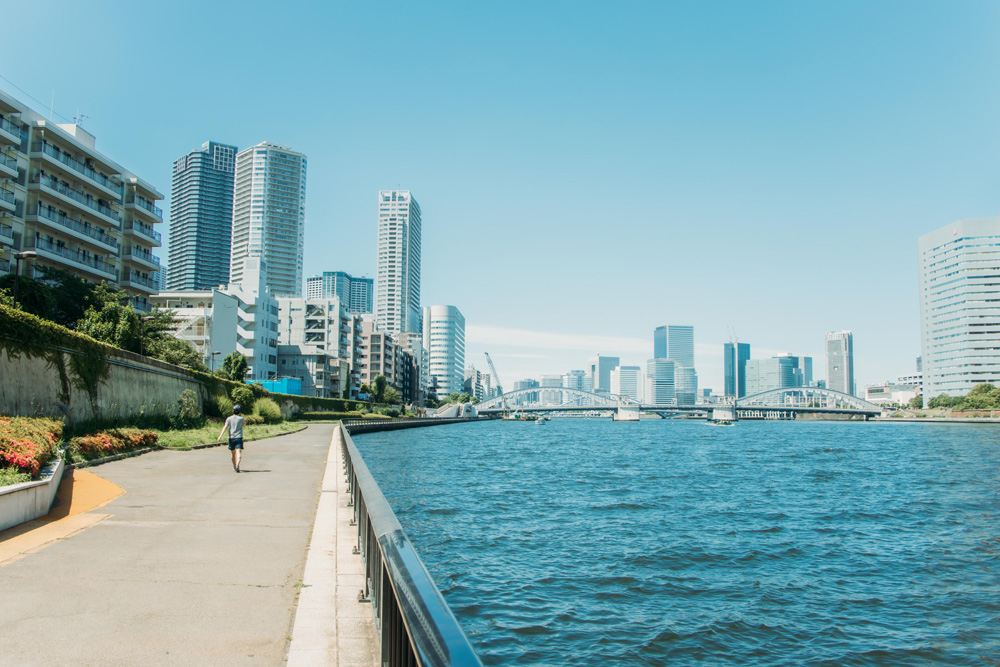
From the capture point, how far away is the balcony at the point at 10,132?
176 feet

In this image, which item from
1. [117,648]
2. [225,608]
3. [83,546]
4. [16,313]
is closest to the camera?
[117,648]

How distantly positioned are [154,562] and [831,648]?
36.1 feet

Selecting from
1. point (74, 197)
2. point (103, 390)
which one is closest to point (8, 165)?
point (74, 197)

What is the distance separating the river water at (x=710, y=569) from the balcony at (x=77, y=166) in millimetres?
48199

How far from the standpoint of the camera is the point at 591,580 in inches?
589

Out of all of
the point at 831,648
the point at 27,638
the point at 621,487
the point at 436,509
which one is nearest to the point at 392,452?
the point at 621,487

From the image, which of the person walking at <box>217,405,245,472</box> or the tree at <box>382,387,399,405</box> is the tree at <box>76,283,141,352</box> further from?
the tree at <box>382,387,399,405</box>

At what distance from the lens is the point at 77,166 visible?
63.5 metres

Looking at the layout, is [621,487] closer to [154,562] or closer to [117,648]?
[154,562]

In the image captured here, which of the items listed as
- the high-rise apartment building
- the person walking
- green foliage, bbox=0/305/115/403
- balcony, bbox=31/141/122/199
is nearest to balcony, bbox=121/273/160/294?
the high-rise apartment building

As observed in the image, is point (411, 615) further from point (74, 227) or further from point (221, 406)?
point (74, 227)

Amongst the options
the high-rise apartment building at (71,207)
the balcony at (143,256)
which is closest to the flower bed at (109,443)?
the high-rise apartment building at (71,207)

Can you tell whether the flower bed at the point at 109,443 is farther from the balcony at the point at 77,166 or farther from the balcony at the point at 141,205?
the balcony at the point at 141,205

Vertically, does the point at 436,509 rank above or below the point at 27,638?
below
